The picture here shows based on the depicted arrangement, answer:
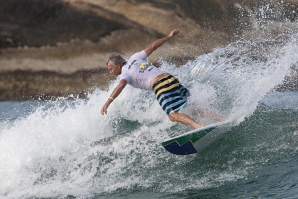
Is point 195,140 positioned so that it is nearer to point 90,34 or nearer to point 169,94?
point 169,94

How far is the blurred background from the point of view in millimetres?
12820

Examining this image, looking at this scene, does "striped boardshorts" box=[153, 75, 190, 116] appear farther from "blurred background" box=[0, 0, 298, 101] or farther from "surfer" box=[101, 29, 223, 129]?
"blurred background" box=[0, 0, 298, 101]

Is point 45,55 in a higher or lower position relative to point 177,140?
higher

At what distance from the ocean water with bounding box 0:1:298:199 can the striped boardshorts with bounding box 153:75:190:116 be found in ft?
0.97

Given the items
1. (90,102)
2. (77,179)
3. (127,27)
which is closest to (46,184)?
(77,179)

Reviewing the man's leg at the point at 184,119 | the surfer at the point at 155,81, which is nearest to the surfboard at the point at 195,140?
the man's leg at the point at 184,119

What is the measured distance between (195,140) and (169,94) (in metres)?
0.73

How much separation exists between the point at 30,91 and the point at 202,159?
7.24 metres

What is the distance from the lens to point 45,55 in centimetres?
1352

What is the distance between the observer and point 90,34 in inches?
529

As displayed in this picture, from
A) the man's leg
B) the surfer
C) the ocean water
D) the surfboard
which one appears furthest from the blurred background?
the surfboard

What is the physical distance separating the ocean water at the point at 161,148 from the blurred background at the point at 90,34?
10.5 feet

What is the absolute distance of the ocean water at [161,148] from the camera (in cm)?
657

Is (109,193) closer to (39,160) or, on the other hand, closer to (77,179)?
(77,179)
